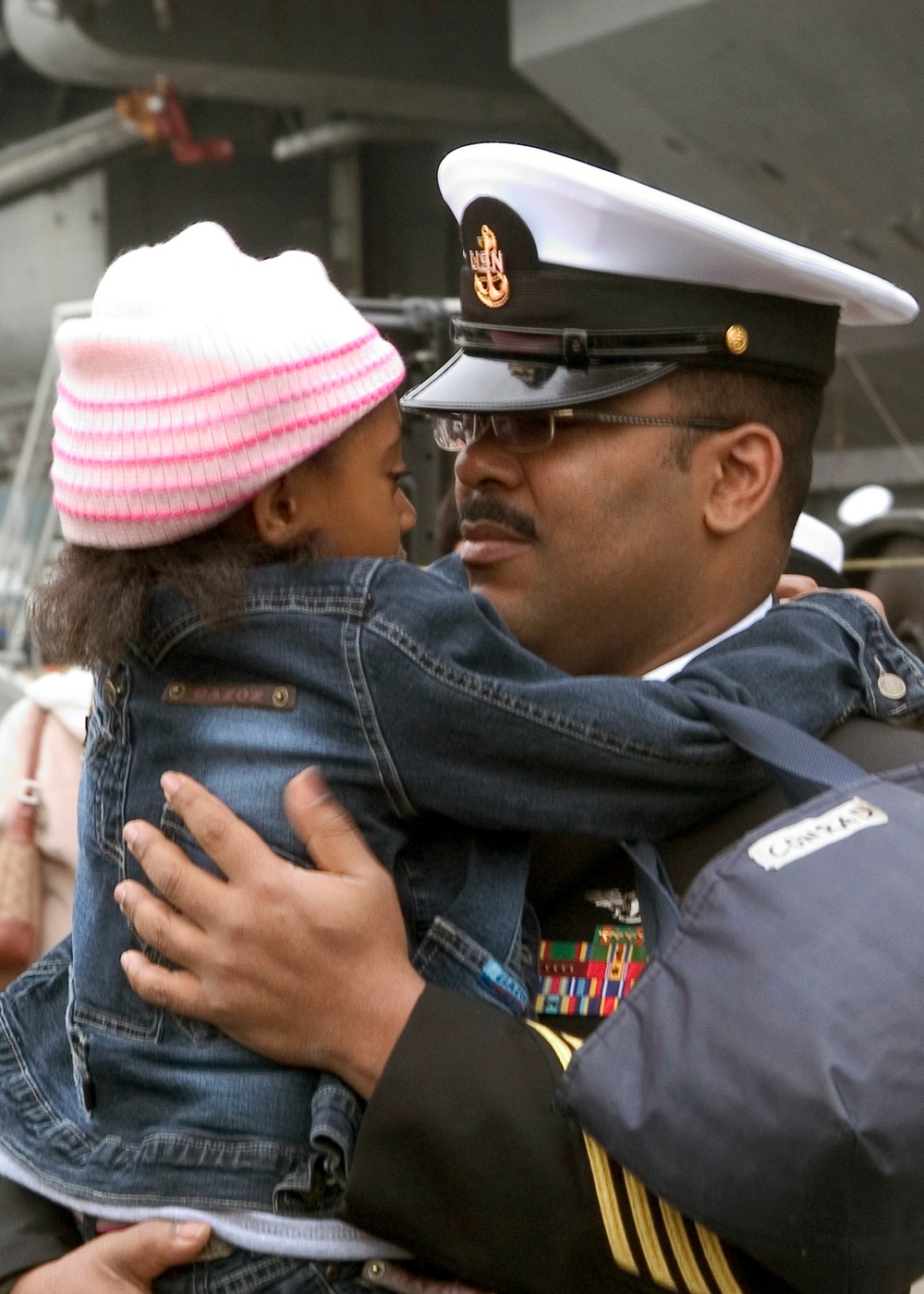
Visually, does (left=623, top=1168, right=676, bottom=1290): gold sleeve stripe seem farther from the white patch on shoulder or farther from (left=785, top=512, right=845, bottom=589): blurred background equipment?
(left=785, top=512, right=845, bottom=589): blurred background equipment

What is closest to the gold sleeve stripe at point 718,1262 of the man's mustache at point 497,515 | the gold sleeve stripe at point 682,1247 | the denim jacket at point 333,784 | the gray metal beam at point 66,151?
the gold sleeve stripe at point 682,1247

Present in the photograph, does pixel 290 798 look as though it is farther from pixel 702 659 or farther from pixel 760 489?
pixel 760 489

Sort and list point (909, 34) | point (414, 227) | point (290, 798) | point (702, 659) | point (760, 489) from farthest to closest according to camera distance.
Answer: point (414, 227) → point (909, 34) → point (760, 489) → point (702, 659) → point (290, 798)

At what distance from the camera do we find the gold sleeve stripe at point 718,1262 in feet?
4.39

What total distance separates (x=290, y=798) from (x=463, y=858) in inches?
8.2

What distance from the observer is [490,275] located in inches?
75.5

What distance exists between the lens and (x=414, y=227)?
12.0 meters

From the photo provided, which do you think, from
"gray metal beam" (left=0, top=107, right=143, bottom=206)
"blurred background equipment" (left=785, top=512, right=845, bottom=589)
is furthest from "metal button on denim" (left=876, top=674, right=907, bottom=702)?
"gray metal beam" (left=0, top=107, right=143, bottom=206)

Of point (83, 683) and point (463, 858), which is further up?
point (463, 858)

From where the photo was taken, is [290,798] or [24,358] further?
[24,358]

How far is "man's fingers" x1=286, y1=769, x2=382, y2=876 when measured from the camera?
4.89ft

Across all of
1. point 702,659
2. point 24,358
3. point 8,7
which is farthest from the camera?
point 24,358

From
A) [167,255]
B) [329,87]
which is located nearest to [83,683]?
[167,255]

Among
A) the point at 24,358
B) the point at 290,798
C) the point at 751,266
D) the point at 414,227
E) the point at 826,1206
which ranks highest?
the point at 751,266
